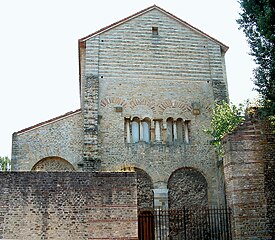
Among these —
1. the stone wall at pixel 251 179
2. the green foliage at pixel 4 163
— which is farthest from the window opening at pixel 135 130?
the green foliage at pixel 4 163

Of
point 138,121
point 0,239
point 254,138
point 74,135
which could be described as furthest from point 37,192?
point 138,121

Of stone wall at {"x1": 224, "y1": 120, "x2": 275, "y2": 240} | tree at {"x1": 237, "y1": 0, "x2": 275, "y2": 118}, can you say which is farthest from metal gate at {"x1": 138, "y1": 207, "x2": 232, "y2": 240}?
tree at {"x1": 237, "y1": 0, "x2": 275, "y2": 118}

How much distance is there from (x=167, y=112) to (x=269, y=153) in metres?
9.10

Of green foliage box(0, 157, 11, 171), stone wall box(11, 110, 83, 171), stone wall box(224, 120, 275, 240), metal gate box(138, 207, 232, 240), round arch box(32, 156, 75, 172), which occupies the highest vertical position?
green foliage box(0, 157, 11, 171)

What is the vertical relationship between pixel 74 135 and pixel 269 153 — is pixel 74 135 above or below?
above

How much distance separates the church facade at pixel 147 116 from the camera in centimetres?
2252

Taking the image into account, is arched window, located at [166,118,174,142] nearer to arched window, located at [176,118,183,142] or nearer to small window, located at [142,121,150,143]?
arched window, located at [176,118,183,142]

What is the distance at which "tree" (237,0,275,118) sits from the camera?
1369 centimetres

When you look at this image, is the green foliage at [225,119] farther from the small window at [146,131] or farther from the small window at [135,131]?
the small window at [135,131]

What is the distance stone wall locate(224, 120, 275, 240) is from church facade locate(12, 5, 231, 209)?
7.34m

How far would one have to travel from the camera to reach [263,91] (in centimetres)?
1423

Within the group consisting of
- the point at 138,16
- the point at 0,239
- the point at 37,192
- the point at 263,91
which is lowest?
the point at 0,239

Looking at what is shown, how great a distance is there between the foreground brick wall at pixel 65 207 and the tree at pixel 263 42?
5.33m

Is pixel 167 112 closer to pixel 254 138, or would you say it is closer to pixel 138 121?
pixel 138 121
